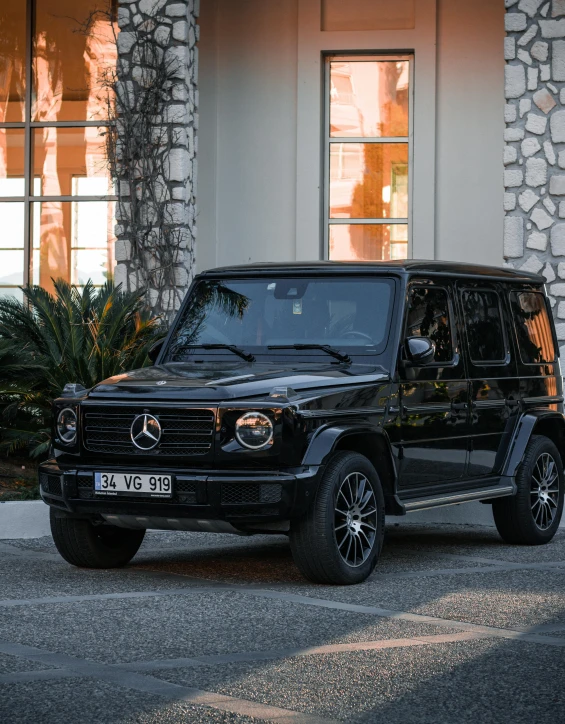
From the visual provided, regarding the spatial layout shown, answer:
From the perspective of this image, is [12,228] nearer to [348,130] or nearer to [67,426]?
[348,130]

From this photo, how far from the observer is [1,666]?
540cm

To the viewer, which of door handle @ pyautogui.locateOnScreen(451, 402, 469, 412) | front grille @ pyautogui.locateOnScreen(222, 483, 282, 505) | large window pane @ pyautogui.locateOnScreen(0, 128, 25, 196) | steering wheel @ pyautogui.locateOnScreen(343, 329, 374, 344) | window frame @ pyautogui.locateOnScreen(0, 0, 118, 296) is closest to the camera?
front grille @ pyautogui.locateOnScreen(222, 483, 282, 505)

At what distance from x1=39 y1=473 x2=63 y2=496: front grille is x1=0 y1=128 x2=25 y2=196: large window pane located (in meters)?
9.53

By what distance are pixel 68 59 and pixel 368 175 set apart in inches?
165

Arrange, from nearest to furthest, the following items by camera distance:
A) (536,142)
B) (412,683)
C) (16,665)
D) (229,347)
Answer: (412,683), (16,665), (229,347), (536,142)

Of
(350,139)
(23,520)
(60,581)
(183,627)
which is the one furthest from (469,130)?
(183,627)

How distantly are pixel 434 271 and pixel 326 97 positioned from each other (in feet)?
23.8

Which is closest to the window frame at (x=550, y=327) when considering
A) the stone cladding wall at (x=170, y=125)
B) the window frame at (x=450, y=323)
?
the window frame at (x=450, y=323)

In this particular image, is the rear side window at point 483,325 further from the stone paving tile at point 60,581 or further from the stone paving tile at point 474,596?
the stone paving tile at point 60,581

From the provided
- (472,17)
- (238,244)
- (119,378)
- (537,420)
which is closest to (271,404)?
(119,378)

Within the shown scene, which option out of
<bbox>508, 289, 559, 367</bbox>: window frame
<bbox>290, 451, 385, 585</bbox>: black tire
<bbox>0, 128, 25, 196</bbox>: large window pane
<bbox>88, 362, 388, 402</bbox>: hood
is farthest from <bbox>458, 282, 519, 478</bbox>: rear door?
<bbox>0, 128, 25, 196</bbox>: large window pane

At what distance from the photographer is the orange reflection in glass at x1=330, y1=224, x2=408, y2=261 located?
51.3 feet

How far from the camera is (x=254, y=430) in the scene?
727cm

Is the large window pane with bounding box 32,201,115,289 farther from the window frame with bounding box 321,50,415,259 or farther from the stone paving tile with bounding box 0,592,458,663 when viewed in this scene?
the stone paving tile with bounding box 0,592,458,663
